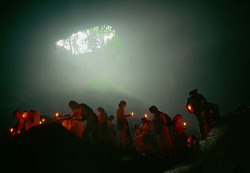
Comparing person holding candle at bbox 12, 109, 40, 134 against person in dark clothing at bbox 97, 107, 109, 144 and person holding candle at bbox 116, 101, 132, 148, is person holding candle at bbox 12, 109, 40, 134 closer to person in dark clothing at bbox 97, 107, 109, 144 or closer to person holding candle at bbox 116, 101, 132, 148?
person in dark clothing at bbox 97, 107, 109, 144

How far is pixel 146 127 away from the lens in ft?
24.6

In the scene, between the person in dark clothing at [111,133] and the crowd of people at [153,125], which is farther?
the person in dark clothing at [111,133]

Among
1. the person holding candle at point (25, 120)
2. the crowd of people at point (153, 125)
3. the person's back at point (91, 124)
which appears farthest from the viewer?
the person holding candle at point (25, 120)

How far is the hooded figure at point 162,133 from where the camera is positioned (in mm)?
5900

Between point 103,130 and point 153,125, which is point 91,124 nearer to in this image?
point 103,130

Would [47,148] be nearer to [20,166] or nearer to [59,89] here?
[20,166]

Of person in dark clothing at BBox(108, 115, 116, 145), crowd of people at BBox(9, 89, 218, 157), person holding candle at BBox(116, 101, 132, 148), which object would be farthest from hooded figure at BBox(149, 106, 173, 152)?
person in dark clothing at BBox(108, 115, 116, 145)

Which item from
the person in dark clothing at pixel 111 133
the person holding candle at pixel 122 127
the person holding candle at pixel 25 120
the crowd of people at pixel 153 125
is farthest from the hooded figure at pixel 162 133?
the person holding candle at pixel 25 120

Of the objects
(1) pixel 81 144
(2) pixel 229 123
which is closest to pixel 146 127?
(1) pixel 81 144

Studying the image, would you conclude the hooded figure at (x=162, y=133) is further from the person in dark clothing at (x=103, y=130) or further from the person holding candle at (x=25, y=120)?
the person holding candle at (x=25, y=120)

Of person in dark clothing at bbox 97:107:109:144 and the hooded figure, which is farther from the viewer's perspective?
person in dark clothing at bbox 97:107:109:144

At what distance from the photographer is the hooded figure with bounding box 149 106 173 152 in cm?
590

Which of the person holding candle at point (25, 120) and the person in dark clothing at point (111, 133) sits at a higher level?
the person holding candle at point (25, 120)

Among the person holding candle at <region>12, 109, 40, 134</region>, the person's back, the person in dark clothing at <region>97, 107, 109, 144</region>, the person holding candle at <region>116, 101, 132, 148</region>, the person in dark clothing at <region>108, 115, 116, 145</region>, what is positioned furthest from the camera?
the person holding candle at <region>116, 101, 132, 148</region>
